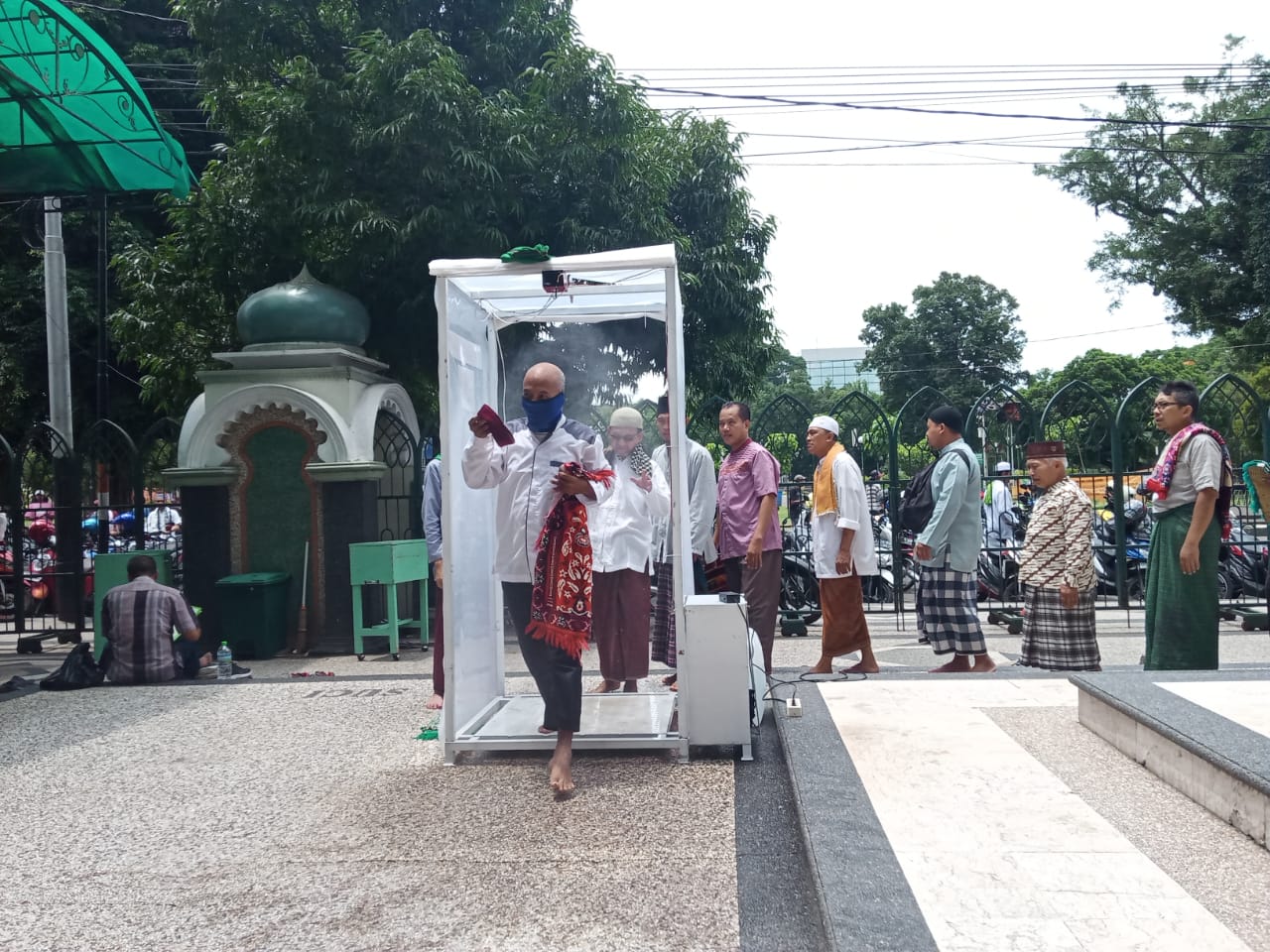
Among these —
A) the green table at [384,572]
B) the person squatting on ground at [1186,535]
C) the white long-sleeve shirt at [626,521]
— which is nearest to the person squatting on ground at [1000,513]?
the person squatting on ground at [1186,535]

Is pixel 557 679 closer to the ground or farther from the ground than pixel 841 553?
closer to the ground

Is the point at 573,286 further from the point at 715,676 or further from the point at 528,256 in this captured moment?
the point at 715,676

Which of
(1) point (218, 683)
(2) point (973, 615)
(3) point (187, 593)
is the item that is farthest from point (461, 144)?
(2) point (973, 615)

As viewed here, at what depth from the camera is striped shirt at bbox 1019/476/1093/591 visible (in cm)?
641

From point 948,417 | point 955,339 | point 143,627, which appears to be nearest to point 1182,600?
point 948,417

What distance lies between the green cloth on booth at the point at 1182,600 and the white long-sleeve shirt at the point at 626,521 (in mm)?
2684

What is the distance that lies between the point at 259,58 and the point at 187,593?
20.8 feet

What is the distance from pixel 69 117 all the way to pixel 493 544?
5.91 metres

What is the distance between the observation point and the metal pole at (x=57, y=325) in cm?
1525

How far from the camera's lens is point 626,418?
20.1 feet

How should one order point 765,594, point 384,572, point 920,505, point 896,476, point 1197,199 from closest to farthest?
1. point 765,594
2. point 920,505
3. point 384,572
4. point 896,476
5. point 1197,199

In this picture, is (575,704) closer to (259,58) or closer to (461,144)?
(461,144)

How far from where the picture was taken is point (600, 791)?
464 cm

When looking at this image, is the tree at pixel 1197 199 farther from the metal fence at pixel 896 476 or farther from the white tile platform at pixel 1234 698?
the white tile platform at pixel 1234 698
